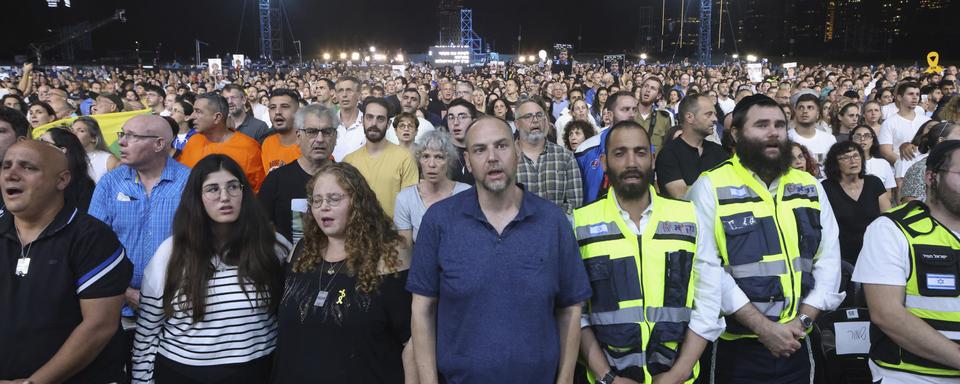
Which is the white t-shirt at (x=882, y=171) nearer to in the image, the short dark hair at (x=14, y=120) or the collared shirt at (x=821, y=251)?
the collared shirt at (x=821, y=251)

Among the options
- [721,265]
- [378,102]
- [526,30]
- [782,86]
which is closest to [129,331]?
[378,102]

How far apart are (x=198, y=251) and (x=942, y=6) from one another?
54725 mm

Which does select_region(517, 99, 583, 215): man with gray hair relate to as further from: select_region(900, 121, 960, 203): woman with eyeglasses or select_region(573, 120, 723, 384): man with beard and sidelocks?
select_region(900, 121, 960, 203): woman with eyeglasses

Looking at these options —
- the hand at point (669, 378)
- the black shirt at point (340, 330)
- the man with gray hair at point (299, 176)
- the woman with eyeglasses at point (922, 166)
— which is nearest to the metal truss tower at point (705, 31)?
the woman with eyeglasses at point (922, 166)

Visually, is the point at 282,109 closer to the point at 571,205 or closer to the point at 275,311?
the point at 571,205

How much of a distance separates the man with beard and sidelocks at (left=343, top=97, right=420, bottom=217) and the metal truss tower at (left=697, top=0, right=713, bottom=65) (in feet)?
124

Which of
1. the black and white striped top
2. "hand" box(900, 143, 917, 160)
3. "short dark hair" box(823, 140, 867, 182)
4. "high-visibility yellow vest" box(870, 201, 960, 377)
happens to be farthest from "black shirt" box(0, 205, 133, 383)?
"hand" box(900, 143, 917, 160)

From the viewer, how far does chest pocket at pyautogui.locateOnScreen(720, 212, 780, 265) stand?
328 centimetres

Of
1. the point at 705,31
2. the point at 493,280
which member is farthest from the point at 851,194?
the point at 705,31

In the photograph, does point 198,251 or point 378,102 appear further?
point 378,102

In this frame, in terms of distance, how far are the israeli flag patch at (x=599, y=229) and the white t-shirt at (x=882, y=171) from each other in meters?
4.43

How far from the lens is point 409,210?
14.4ft

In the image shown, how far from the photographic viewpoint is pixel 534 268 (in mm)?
2576

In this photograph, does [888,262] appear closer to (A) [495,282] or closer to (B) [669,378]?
(B) [669,378]
